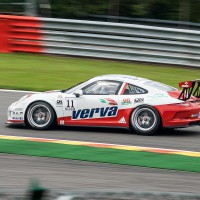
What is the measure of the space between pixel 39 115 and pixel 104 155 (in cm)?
268

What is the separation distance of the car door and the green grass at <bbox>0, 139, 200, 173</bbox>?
4.57ft

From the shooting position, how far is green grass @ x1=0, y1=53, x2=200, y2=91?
53.4ft

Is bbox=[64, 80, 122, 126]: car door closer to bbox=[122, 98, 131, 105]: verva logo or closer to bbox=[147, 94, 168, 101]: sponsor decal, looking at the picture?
bbox=[122, 98, 131, 105]: verva logo

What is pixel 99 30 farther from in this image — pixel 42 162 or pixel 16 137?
pixel 42 162

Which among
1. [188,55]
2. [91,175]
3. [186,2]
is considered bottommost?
[91,175]

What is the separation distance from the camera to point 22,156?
9555 mm

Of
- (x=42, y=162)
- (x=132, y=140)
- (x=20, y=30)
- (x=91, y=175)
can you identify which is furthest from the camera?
(x=20, y=30)

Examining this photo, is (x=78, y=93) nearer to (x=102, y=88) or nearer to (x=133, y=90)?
(x=102, y=88)

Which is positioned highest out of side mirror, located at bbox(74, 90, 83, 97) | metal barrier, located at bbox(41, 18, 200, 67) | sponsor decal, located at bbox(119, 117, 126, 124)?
metal barrier, located at bbox(41, 18, 200, 67)

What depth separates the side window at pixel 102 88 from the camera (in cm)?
1174

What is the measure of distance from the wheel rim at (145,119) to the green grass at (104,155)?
1494 mm

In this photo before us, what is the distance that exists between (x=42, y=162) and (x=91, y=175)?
106cm

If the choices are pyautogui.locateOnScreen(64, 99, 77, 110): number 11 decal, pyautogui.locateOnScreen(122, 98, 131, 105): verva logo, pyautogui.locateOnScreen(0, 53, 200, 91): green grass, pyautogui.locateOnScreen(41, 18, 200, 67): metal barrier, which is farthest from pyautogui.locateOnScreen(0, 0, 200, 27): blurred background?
pyautogui.locateOnScreen(122, 98, 131, 105): verva logo

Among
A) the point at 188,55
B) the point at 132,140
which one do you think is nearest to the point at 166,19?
the point at 188,55
